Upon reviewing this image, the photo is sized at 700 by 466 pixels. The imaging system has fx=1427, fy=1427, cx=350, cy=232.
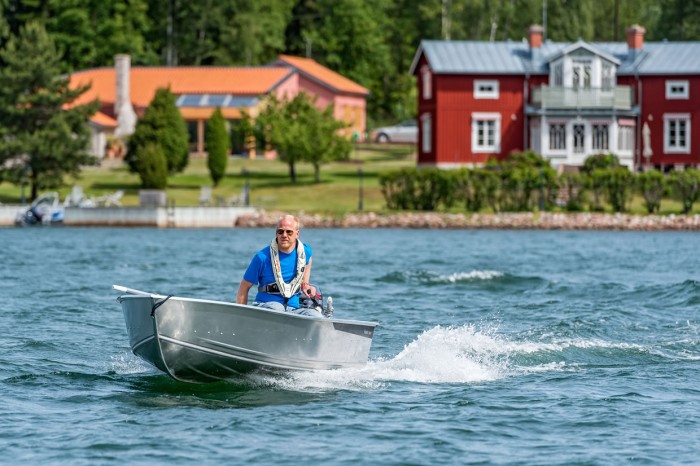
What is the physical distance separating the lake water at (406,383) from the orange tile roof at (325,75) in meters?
55.5

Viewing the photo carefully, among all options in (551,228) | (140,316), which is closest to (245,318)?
(140,316)

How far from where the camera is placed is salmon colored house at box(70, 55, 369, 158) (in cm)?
8412

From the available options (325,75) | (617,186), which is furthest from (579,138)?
(325,75)

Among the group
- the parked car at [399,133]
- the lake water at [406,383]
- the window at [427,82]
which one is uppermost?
the window at [427,82]

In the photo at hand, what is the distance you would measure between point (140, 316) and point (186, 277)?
62.4ft

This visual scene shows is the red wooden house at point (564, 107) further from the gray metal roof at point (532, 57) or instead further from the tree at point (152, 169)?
the tree at point (152, 169)

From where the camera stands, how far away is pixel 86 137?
68.5 metres

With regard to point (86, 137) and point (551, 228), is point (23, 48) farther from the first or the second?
point (551, 228)

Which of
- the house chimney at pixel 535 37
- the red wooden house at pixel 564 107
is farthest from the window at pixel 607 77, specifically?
the house chimney at pixel 535 37

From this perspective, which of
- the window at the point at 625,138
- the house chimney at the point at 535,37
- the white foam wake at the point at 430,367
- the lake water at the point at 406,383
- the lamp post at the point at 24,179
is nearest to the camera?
the lake water at the point at 406,383

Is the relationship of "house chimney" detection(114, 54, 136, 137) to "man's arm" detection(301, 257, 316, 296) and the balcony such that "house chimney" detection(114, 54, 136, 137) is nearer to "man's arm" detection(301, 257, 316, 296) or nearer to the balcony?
the balcony

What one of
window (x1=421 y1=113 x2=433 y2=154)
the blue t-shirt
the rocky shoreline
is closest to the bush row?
the rocky shoreline

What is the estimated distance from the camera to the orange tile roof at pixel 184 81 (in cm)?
8569

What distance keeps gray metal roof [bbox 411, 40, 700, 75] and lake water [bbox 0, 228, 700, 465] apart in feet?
124
